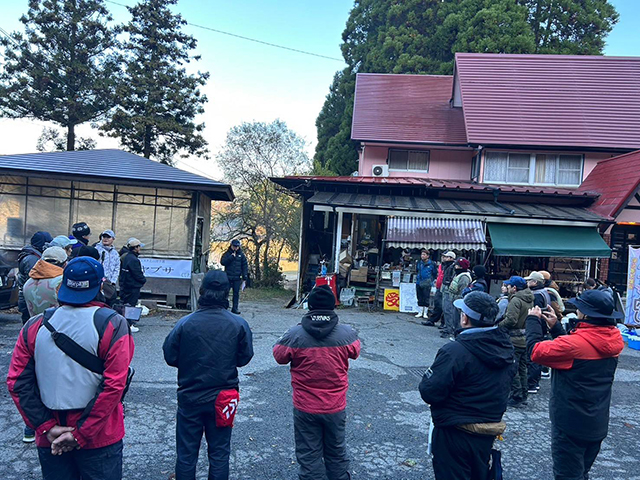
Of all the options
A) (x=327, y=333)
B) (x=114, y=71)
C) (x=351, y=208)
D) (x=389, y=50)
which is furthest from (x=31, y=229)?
(x=389, y=50)

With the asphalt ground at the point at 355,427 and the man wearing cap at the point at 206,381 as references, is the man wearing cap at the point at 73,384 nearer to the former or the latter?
the man wearing cap at the point at 206,381

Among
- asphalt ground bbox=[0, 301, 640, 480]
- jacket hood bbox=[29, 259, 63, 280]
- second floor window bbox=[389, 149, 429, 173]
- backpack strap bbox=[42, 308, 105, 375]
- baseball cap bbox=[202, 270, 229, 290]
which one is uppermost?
second floor window bbox=[389, 149, 429, 173]

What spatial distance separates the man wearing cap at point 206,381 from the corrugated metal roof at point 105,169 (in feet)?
25.2

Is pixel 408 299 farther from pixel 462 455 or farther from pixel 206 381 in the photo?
pixel 206 381

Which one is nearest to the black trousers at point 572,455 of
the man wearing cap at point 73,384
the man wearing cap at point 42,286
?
the man wearing cap at point 73,384

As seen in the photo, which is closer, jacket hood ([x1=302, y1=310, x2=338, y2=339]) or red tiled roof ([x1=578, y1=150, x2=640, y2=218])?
jacket hood ([x1=302, y1=310, x2=338, y2=339])

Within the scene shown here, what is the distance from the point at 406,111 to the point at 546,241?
8.99 meters

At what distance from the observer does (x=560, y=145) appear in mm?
14578

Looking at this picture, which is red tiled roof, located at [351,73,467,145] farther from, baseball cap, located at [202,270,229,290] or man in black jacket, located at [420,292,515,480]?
man in black jacket, located at [420,292,515,480]

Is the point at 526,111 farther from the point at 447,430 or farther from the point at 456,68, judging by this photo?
the point at 447,430

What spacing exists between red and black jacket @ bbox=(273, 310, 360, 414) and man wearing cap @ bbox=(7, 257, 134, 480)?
1.21 m

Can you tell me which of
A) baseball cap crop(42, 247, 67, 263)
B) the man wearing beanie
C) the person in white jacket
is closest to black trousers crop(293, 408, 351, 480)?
the man wearing beanie

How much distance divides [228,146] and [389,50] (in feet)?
35.5

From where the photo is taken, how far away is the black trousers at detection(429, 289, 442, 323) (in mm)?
10375
